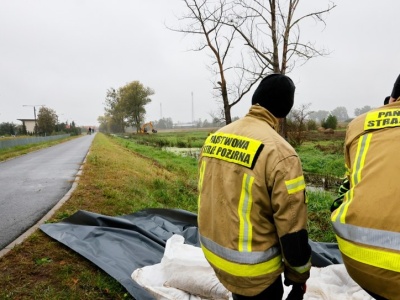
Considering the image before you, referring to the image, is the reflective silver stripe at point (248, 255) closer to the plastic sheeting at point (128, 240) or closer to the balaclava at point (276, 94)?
the balaclava at point (276, 94)

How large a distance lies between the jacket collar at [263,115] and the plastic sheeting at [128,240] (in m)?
2.14

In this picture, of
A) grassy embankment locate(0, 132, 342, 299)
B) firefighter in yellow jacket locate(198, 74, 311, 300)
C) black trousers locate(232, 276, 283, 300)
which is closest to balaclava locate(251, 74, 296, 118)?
firefighter in yellow jacket locate(198, 74, 311, 300)

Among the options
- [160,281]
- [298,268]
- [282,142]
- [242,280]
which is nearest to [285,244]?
[298,268]

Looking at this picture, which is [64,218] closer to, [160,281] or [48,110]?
[160,281]

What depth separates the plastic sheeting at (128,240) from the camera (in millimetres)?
3631

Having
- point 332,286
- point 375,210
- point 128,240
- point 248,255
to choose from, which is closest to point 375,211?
point 375,210

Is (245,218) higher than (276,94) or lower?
lower

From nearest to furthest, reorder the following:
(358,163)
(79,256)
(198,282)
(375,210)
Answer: (375,210), (358,163), (198,282), (79,256)

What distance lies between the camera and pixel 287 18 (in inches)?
428

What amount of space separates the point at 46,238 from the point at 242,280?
365 cm

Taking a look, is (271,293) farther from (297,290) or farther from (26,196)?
(26,196)

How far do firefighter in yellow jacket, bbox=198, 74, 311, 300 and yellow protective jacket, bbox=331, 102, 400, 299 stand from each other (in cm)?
27

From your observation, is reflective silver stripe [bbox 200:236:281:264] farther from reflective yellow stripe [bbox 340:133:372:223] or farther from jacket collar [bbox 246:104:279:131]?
jacket collar [bbox 246:104:279:131]

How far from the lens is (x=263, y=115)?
1942 mm
